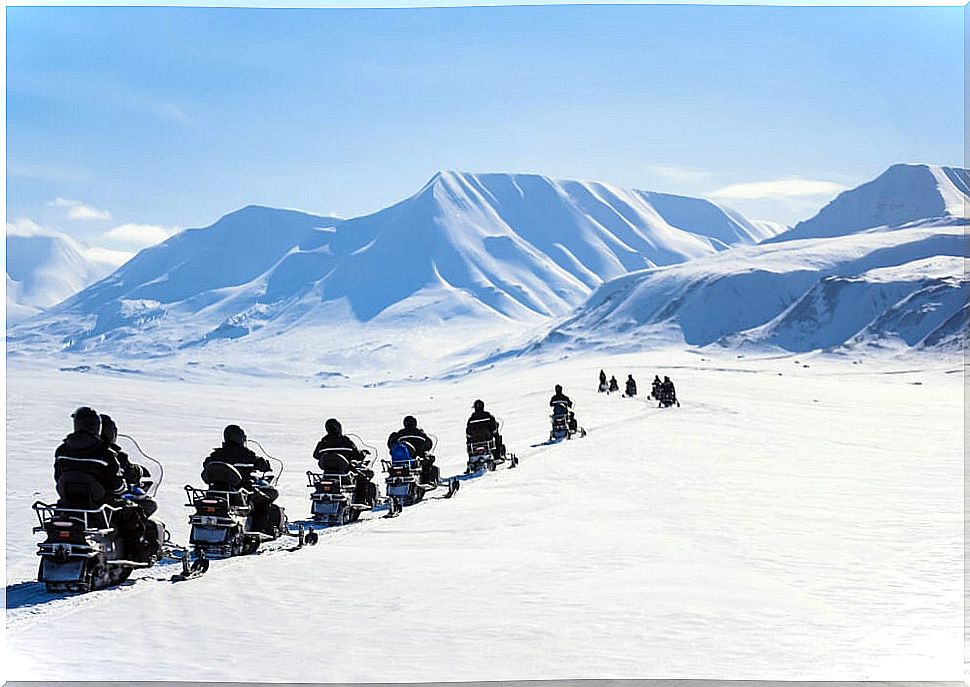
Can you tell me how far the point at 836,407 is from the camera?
2172 inches

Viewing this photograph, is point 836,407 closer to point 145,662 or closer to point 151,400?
point 151,400

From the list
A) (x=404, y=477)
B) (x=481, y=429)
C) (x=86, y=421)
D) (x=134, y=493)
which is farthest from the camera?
(x=481, y=429)

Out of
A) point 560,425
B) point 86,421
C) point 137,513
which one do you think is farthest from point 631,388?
point 86,421

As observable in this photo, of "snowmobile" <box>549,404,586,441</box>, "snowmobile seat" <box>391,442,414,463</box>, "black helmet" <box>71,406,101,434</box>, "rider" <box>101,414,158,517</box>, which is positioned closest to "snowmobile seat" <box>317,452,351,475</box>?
"snowmobile seat" <box>391,442,414,463</box>

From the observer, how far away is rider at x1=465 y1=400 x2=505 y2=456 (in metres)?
27.5

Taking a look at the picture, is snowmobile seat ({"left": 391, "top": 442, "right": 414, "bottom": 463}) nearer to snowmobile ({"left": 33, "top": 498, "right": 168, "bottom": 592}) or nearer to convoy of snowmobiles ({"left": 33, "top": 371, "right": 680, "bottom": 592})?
convoy of snowmobiles ({"left": 33, "top": 371, "right": 680, "bottom": 592})

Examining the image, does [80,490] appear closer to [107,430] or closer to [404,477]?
[107,430]

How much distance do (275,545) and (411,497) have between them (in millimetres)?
5511

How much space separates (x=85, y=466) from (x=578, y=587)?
5.69 meters

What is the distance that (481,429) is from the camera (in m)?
27.6

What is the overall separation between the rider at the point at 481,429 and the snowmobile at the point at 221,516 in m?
11.8

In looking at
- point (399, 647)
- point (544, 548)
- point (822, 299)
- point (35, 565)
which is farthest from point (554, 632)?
point (822, 299)

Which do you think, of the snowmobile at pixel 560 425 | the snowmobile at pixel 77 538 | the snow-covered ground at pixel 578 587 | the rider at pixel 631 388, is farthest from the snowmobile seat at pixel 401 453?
the rider at pixel 631 388

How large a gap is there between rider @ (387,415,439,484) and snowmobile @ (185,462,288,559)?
6.75 m
